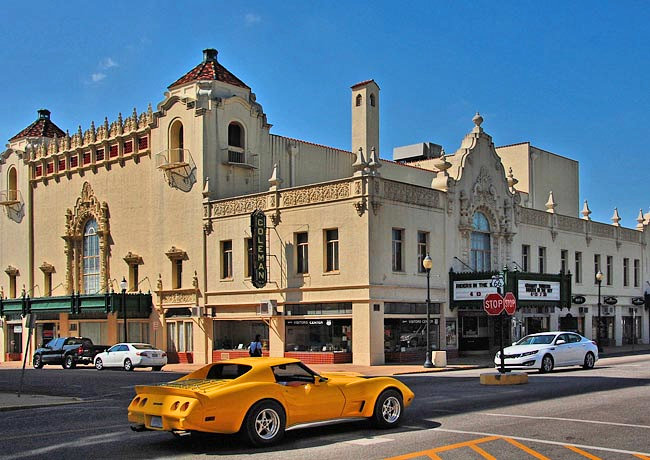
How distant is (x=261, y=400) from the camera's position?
480 inches

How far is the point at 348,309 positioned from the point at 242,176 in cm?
1214

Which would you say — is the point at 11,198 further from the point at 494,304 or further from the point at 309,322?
the point at 494,304

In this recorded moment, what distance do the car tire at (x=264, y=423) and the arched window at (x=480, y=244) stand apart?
29.9 m

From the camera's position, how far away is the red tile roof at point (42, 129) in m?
56.7

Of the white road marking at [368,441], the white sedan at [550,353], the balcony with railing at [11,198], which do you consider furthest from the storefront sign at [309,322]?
the balcony with railing at [11,198]

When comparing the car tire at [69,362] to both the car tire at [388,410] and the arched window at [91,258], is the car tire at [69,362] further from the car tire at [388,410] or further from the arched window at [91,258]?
the car tire at [388,410]

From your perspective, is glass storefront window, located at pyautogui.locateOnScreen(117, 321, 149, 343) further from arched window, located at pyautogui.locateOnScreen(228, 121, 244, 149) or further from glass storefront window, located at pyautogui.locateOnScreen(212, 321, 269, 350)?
arched window, located at pyautogui.locateOnScreen(228, 121, 244, 149)

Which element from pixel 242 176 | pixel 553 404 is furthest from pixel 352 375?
pixel 242 176

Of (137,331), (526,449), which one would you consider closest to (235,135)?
(137,331)

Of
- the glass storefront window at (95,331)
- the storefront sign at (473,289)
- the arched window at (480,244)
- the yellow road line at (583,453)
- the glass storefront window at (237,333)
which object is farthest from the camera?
the glass storefront window at (95,331)

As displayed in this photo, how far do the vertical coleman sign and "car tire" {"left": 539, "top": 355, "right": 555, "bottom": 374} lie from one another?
1426 cm

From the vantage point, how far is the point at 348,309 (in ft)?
117

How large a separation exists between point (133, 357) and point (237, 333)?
6.09 metres

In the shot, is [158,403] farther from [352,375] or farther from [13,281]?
[13,281]
